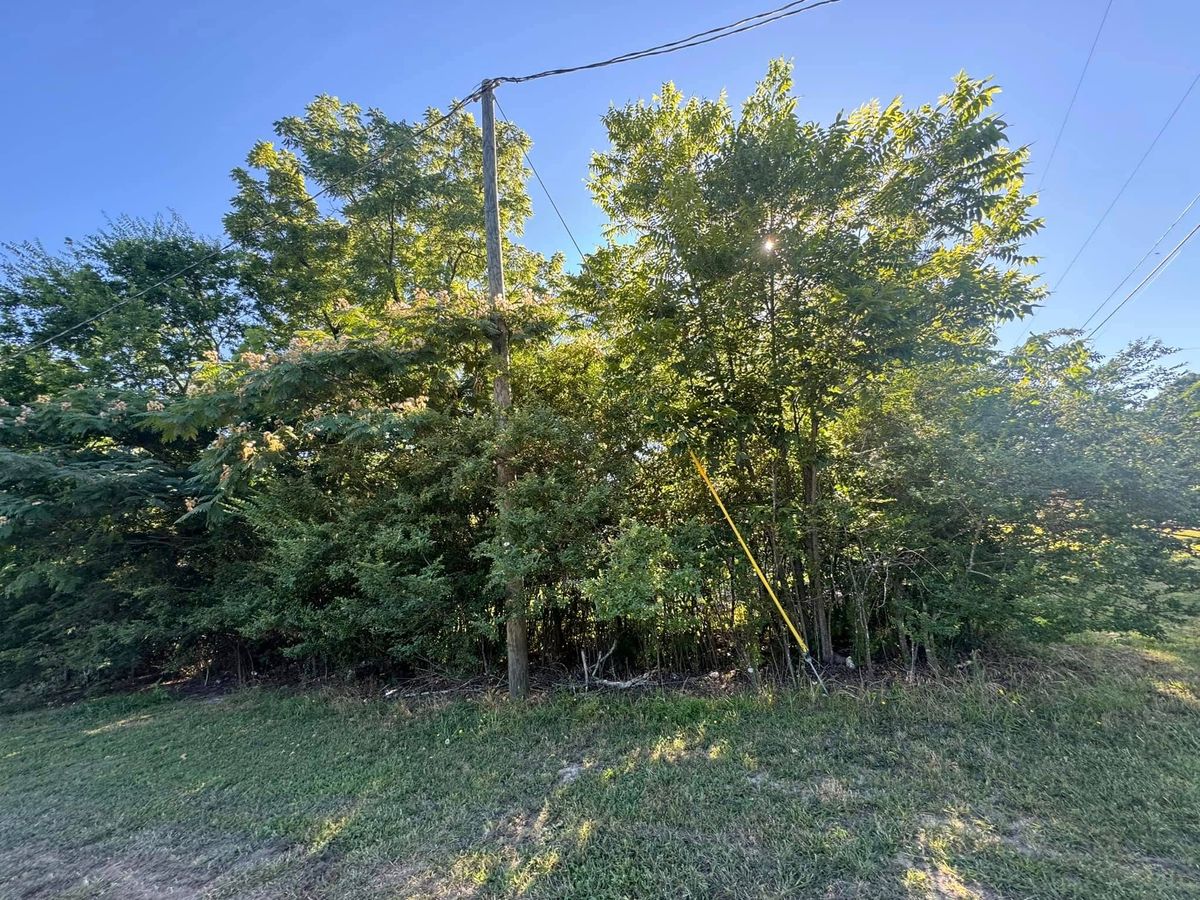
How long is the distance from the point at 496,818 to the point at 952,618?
345cm

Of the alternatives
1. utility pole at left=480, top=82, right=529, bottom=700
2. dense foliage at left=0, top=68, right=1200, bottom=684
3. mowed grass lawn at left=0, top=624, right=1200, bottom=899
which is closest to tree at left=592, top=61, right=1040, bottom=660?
dense foliage at left=0, top=68, right=1200, bottom=684

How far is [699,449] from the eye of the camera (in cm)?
431

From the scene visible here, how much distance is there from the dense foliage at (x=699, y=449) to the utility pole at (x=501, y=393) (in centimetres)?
12

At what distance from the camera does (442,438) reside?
4.50 m

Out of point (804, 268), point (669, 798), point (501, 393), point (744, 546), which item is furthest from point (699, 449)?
point (669, 798)

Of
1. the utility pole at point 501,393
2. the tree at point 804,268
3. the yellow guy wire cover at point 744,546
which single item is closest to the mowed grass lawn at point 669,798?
the utility pole at point 501,393

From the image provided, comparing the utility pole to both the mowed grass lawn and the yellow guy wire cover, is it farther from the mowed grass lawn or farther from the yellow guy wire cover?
the yellow guy wire cover

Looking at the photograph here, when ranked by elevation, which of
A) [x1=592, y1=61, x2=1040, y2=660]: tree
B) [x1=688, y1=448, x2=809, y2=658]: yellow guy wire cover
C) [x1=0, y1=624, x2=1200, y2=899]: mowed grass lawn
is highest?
[x1=592, y1=61, x2=1040, y2=660]: tree

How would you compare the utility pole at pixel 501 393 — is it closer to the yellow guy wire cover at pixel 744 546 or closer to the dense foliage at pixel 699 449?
the dense foliage at pixel 699 449

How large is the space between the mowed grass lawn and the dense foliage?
0.69m

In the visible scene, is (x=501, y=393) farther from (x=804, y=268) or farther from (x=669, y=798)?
(x=669, y=798)

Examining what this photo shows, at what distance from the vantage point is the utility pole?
4.30 meters

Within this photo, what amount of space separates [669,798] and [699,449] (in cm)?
254

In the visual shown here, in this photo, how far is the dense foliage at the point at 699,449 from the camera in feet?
11.8
